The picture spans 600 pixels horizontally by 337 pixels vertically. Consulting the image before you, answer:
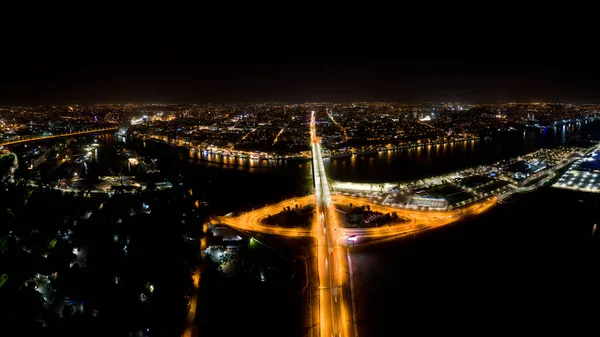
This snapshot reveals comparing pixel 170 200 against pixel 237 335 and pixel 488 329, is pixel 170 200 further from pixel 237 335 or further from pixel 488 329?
pixel 488 329

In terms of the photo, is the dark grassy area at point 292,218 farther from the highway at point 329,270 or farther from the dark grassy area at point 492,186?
the dark grassy area at point 492,186

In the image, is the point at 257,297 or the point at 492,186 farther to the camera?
the point at 492,186

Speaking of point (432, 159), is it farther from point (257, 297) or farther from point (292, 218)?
point (257, 297)

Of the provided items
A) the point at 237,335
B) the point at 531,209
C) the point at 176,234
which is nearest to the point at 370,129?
the point at 531,209

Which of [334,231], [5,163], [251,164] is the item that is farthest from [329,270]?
[5,163]

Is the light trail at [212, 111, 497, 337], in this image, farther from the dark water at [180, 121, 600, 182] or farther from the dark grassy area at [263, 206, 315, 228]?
the dark water at [180, 121, 600, 182]

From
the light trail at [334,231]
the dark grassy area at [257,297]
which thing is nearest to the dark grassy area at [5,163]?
the light trail at [334,231]
